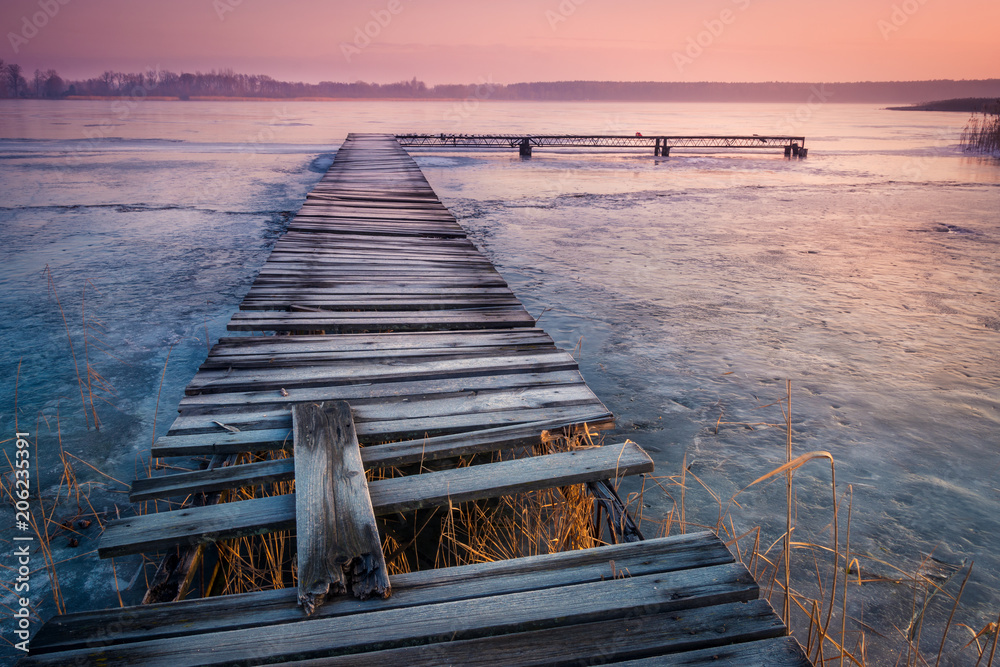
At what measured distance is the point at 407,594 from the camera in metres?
1.55

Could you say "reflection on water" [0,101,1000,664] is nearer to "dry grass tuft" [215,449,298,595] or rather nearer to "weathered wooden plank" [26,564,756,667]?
"dry grass tuft" [215,449,298,595]

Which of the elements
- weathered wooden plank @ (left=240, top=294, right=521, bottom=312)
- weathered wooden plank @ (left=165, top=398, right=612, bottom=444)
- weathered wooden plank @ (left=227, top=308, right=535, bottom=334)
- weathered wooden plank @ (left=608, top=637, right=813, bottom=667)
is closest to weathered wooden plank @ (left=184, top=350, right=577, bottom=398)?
weathered wooden plank @ (left=165, top=398, right=612, bottom=444)

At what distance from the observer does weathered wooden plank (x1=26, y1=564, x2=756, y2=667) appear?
4.50 ft

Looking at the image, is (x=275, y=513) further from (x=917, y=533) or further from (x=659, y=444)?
(x=917, y=533)

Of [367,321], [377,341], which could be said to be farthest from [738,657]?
[367,321]

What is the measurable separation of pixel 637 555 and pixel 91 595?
203 cm

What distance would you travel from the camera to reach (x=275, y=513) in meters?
1.89

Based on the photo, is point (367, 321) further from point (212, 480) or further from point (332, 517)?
point (332, 517)

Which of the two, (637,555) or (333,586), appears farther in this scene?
(637,555)

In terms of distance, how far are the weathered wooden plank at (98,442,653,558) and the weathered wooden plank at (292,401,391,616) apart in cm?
10

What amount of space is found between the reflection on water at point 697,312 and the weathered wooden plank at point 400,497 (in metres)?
0.69

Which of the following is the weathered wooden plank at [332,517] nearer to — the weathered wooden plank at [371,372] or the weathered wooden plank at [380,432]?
the weathered wooden plank at [380,432]

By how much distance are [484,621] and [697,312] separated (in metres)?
4.55

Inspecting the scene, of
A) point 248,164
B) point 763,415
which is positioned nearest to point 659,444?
point 763,415
